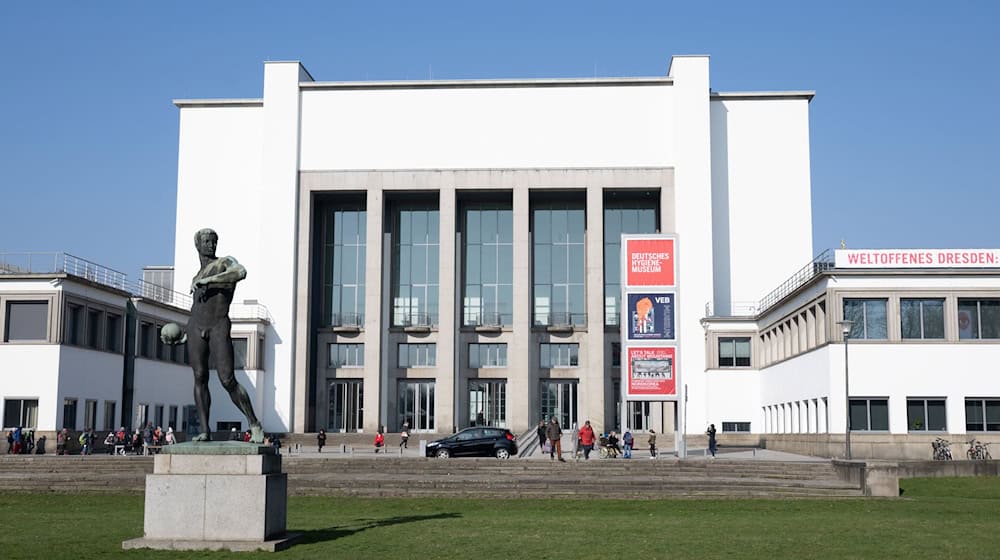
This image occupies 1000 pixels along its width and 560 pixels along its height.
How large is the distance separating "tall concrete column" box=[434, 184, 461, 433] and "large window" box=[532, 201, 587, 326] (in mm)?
6574

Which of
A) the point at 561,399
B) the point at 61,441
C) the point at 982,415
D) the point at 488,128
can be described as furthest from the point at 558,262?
the point at 61,441

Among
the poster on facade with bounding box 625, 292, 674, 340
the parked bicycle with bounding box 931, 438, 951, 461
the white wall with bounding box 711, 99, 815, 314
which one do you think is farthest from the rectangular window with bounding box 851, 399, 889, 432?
the white wall with bounding box 711, 99, 815, 314

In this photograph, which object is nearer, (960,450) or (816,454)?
(960,450)

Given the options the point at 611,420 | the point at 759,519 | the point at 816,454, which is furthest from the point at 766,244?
the point at 759,519

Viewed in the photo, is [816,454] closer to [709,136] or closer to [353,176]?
[709,136]

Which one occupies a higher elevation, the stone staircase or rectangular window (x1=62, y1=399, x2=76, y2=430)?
rectangular window (x1=62, y1=399, x2=76, y2=430)

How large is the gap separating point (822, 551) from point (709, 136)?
57.7 meters

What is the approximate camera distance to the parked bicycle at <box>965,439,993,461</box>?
4416 cm

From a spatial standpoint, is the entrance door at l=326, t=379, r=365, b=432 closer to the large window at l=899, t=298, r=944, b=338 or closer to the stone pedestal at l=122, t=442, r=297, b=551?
the large window at l=899, t=298, r=944, b=338

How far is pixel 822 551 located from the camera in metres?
17.0

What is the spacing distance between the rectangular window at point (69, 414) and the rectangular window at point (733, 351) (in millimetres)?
36806

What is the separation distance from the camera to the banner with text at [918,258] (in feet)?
151

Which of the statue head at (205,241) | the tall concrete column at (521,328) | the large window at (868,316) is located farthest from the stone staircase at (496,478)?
the tall concrete column at (521,328)

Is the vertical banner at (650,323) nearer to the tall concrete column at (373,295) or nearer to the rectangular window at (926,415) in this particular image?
the rectangular window at (926,415)
